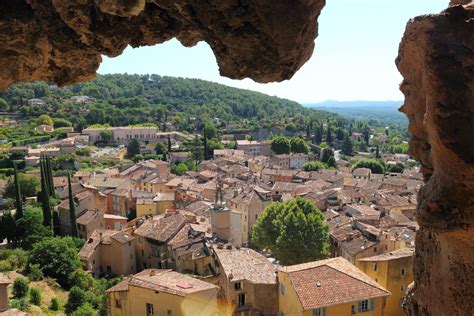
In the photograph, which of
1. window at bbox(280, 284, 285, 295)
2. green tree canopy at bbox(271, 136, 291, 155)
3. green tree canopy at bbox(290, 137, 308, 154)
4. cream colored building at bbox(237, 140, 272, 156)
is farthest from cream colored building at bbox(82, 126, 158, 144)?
window at bbox(280, 284, 285, 295)

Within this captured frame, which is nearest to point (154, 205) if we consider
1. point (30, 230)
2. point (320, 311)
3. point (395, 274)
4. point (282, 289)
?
point (30, 230)

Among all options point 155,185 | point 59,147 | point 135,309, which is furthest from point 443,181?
point 59,147

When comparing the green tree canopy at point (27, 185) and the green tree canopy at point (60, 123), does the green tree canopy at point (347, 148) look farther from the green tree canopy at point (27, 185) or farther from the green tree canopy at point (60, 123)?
the green tree canopy at point (27, 185)

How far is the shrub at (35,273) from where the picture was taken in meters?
28.1

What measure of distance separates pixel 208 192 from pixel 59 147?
36.4 meters

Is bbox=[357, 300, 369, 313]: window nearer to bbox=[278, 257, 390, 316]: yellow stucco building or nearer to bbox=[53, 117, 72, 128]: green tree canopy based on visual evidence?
bbox=[278, 257, 390, 316]: yellow stucco building

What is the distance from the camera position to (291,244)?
30094mm

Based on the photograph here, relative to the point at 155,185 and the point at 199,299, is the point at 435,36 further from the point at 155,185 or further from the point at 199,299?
the point at 155,185

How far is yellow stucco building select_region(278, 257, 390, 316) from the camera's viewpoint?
1858 cm

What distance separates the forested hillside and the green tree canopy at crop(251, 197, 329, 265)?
80139mm

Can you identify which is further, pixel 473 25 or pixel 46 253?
pixel 46 253

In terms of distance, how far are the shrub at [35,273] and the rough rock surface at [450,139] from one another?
26.6 m

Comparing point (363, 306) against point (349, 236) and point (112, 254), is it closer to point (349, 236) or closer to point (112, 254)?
point (349, 236)

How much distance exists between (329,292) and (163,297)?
6.93 m
